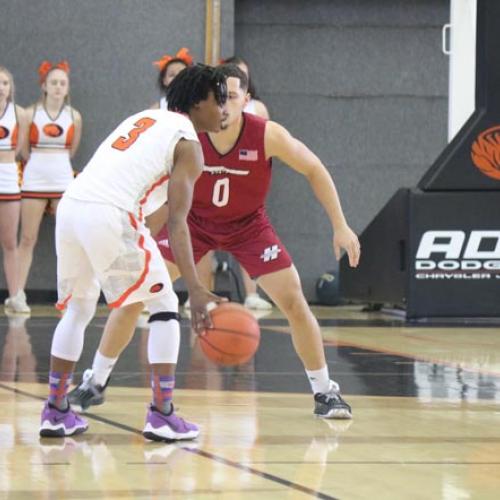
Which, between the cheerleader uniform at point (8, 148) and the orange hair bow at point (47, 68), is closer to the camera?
the cheerleader uniform at point (8, 148)

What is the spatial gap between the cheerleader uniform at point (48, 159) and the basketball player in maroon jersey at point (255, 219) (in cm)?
619

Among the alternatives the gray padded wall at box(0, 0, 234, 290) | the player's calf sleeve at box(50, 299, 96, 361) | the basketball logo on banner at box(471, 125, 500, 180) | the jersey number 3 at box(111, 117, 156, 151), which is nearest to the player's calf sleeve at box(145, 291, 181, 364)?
the player's calf sleeve at box(50, 299, 96, 361)

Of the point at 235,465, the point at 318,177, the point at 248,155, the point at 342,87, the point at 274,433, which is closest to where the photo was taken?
the point at 235,465

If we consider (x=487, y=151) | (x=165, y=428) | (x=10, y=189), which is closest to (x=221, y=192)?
(x=165, y=428)

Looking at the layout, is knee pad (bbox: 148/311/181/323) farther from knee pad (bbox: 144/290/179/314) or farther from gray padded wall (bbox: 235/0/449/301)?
gray padded wall (bbox: 235/0/449/301)

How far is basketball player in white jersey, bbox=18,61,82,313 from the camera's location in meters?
12.2

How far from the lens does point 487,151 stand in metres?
10.6

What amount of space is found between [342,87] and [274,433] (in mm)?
9166

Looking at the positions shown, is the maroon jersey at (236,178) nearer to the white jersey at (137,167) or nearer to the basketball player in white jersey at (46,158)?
the white jersey at (137,167)

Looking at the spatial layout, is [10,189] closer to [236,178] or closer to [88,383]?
[236,178]

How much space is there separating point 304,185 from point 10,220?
3.46m

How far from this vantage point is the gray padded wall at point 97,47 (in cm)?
1340

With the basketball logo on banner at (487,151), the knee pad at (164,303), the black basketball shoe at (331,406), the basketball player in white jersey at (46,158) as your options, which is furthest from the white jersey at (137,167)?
the basketball player in white jersey at (46,158)

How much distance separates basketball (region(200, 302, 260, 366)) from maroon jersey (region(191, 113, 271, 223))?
980mm
